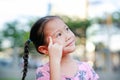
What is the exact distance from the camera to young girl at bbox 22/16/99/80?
2.00 metres

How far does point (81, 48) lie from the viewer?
17188mm

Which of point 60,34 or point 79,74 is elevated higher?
point 60,34

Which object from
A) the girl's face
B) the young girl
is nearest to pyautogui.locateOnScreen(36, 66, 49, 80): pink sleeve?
the young girl

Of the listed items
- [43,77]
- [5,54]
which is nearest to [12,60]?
[5,54]

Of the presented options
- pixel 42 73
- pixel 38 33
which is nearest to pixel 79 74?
pixel 42 73

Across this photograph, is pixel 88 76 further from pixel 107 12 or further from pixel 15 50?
pixel 107 12

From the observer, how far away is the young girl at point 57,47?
6.57 ft

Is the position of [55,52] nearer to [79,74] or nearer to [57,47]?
[57,47]

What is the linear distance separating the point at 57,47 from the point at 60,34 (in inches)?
3.9

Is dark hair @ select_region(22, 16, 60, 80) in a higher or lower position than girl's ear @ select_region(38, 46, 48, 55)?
higher

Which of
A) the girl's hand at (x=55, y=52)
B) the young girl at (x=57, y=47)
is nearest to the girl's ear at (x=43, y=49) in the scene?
the young girl at (x=57, y=47)

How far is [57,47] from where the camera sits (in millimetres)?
1962

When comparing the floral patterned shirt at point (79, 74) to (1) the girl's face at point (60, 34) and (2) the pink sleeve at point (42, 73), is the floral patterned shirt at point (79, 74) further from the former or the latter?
(1) the girl's face at point (60, 34)

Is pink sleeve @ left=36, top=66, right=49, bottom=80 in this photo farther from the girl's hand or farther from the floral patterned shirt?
the girl's hand
